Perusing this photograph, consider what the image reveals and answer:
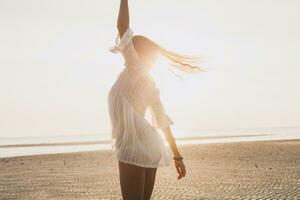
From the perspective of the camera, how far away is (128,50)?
13.1 feet

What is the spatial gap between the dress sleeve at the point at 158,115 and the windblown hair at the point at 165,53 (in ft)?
1.11

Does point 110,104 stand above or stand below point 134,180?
above

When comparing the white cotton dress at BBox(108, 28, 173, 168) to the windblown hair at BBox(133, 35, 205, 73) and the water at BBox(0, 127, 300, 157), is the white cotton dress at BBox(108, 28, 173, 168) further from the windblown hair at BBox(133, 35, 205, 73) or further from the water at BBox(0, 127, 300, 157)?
the water at BBox(0, 127, 300, 157)

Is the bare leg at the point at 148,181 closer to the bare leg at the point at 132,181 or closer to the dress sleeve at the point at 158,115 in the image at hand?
the bare leg at the point at 132,181

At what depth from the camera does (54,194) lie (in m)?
13.3

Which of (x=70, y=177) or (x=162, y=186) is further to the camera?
(x=70, y=177)

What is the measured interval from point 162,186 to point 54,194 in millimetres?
3300

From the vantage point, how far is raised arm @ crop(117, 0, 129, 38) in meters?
3.89

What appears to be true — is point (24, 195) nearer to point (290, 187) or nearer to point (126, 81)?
point (290, 187)

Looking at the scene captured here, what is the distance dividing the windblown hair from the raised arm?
0.14 m

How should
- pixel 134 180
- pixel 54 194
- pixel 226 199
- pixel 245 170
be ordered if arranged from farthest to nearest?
pixel 245 170 < pixel 54 194 < pixel 226 199 < pixel 134 180

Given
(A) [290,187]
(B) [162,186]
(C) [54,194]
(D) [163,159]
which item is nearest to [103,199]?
(C) [54,194]

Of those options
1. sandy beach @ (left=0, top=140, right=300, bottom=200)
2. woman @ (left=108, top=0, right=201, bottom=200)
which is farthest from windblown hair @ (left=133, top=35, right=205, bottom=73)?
sandy beach @ (left=0, top=140, right=300, bottom=200)

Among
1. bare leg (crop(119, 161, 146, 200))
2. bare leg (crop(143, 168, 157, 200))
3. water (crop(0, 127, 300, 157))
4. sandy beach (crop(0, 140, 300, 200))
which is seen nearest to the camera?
bare leg (crop(119, 161, 146, 200))
